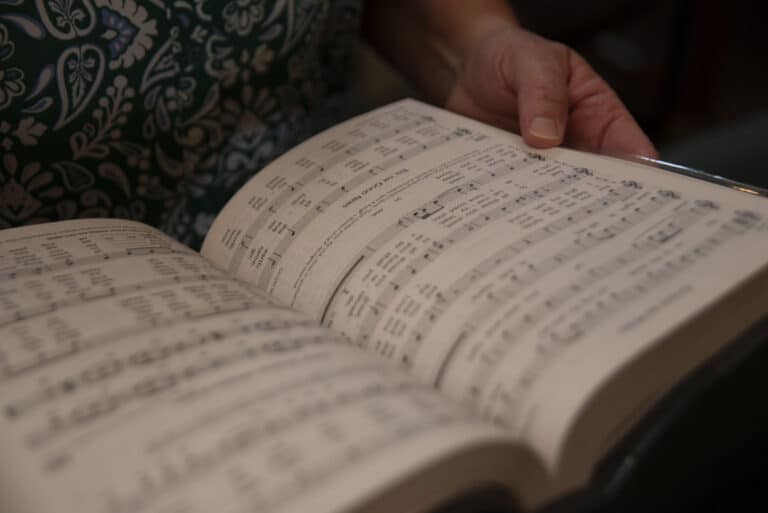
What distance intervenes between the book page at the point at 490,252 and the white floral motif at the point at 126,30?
14 cm

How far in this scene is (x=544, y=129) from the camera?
23.3 inches

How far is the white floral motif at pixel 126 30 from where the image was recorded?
2.04 ft

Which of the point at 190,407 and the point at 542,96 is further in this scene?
the point at 542,96

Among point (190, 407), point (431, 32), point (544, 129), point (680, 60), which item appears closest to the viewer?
point (190, 407)

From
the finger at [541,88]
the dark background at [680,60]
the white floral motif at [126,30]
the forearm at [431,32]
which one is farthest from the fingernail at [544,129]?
the dark background at [680,60]

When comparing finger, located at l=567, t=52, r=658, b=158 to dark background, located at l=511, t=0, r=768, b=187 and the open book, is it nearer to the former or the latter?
the open book

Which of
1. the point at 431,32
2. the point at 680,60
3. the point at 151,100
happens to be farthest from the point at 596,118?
the point at 680,60

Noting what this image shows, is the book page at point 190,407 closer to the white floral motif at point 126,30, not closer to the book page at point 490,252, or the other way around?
the book page at point 490,252

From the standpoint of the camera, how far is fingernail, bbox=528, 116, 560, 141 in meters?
0.59

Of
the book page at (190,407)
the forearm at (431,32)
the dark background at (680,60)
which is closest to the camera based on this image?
the book page at (190,407)

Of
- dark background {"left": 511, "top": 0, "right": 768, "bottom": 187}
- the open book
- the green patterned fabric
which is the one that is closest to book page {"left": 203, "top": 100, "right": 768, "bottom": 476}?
the open book

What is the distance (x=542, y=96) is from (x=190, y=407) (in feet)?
1.24

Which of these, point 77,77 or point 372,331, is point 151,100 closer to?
point 77,77

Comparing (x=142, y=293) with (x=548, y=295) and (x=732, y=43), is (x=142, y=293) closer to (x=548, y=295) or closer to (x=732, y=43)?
(x=548, y=295)
